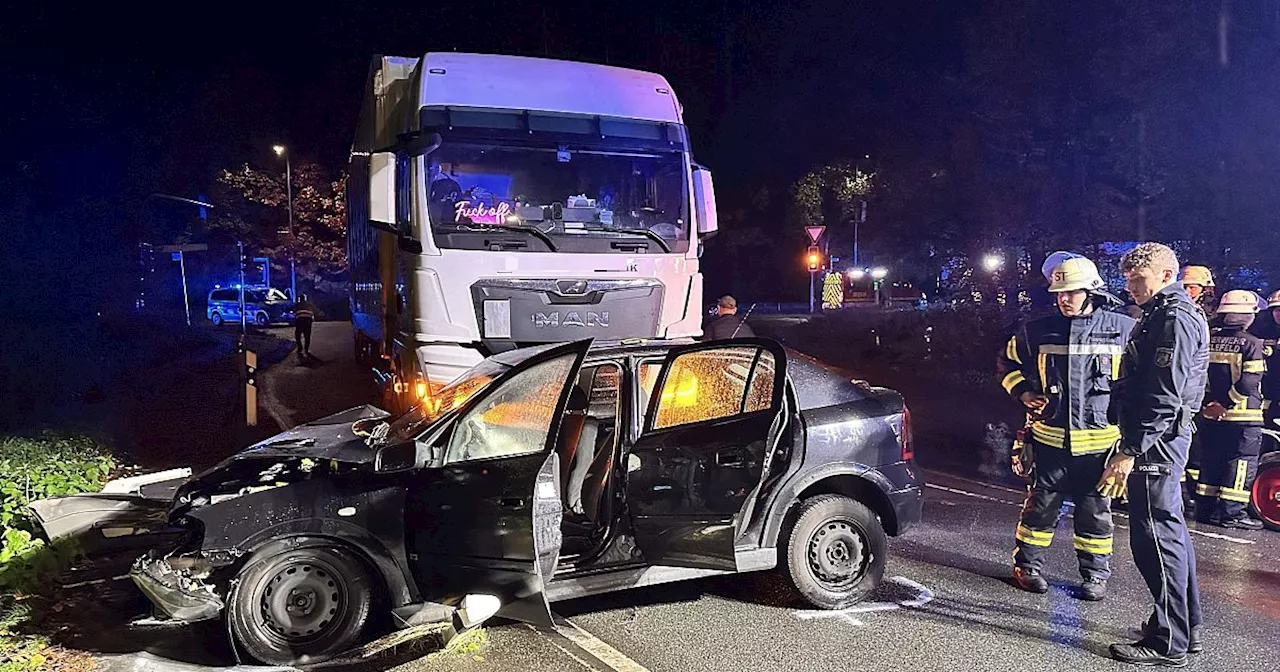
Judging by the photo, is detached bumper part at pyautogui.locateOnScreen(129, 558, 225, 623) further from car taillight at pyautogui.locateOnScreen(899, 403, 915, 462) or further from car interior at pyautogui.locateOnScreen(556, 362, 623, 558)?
car taillight at pyautogui.locateOnScreen(899, 403, 915, 462)

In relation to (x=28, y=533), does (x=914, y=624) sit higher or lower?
lower

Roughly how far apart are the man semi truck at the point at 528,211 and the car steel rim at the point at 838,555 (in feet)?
10.6

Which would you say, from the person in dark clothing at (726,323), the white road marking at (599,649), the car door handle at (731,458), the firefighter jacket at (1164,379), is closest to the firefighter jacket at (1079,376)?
the firefighter jacket at (1164,379)

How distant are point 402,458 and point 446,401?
0.58m

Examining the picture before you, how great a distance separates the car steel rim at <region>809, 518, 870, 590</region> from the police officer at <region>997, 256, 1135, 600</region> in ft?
3.35

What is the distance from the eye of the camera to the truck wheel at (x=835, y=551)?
15.7 ft

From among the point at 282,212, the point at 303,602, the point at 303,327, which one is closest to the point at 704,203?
the point at 303,602

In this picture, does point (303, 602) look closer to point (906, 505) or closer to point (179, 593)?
point (179, 593)

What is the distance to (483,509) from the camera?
13.5 feet

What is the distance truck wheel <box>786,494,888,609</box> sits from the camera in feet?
15.7

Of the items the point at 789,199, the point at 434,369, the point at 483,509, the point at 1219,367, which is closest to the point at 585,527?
the point at 483,509

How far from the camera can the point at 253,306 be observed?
Answer: 2980cm

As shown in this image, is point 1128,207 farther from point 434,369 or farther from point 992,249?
point 434,369

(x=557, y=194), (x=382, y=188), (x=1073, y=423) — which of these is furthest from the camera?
(x=557, y=194)
